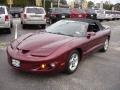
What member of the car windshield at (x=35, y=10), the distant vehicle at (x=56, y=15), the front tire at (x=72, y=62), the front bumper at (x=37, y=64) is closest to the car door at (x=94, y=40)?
the front tire at (x=72, y=62)

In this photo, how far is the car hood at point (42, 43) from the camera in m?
5.86

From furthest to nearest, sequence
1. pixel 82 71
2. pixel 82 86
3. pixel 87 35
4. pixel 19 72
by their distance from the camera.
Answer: pixel 87 35
pixel 82 71
pixel 19 72
pixel 82 86

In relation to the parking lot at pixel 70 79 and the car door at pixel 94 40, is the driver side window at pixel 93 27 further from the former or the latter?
the parking lot at pixel 70 79

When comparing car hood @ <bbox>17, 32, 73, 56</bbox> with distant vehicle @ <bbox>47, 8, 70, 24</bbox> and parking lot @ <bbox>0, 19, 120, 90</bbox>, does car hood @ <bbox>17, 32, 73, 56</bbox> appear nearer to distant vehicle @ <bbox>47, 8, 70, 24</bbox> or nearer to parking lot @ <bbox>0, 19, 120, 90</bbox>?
parking lot @ <bbox>0, 19, 120, 90</bbox>

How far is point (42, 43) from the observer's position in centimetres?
627

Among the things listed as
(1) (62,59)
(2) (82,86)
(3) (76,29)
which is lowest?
(2) (82,86)

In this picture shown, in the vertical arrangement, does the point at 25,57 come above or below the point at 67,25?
below

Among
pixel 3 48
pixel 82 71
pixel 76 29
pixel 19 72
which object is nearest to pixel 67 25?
pixel 76 29

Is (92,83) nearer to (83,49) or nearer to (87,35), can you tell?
(83,49)

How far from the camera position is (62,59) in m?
5.93

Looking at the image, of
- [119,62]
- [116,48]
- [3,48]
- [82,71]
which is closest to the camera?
[82,71]

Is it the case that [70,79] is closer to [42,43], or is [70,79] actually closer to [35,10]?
[42,43]

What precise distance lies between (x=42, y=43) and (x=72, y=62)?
937 mm

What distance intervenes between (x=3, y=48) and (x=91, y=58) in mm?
3365
